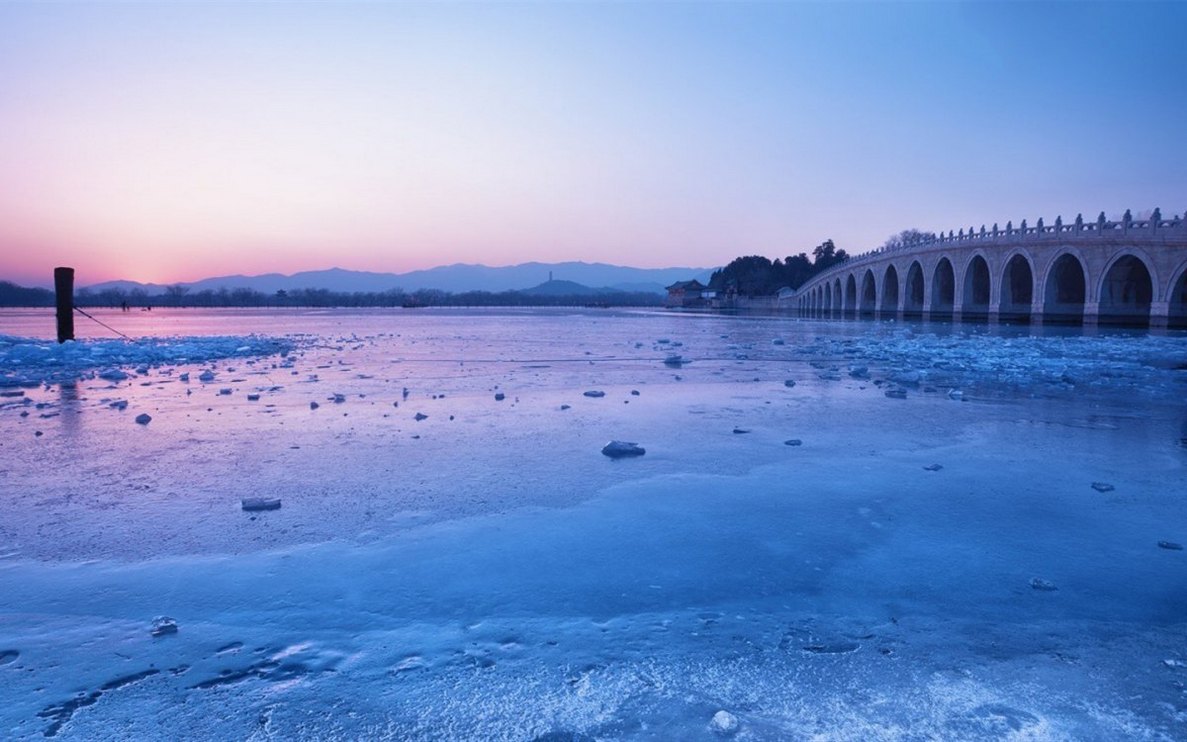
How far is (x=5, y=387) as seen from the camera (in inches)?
423

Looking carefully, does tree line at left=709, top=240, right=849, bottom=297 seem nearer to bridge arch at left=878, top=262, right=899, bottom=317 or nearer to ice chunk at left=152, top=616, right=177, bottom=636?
bridge arch at left=878, top=262, right=899, bottom=317

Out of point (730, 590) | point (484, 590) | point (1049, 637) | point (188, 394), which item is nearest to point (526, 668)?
point (484, 590)

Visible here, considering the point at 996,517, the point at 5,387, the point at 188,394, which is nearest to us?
the point at 996,517

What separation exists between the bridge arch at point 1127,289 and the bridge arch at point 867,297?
85.1ft

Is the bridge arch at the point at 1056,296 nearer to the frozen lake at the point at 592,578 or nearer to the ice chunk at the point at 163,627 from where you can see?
the frozen lake at the point at 592,578

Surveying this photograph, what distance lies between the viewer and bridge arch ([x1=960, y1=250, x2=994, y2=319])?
47.4 m

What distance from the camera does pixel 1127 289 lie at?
3872 centimetres

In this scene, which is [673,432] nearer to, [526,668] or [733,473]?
[733,473]

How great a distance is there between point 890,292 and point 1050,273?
101 ft

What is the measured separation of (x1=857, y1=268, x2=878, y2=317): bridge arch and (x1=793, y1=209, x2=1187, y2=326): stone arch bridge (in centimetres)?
278

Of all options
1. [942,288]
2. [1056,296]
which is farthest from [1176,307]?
[942,288]

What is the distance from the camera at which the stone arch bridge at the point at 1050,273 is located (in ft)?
102

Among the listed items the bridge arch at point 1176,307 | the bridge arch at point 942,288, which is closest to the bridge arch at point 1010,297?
the bridge arch at point 942,288

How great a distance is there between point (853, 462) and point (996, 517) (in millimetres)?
1451
